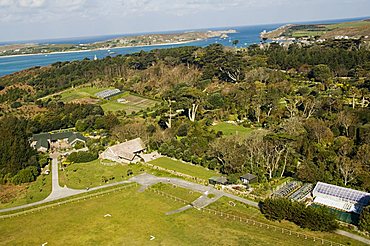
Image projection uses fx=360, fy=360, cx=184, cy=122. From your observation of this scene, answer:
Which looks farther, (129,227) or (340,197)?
(340,197)

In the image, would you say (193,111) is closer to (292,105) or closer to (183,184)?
(292,105)

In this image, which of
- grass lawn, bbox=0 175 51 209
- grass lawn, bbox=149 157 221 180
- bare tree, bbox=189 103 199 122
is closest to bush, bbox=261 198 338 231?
grass lawn, bbox=149 157 221 180

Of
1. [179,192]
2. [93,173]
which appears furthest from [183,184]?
[93,173]

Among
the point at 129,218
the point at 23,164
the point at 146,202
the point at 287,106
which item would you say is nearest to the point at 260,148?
the point at 146,202

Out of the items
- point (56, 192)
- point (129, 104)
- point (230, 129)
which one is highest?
point (129, 104)

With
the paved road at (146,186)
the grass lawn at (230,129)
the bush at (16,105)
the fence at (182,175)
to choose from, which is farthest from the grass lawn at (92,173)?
the bush at (16,105)

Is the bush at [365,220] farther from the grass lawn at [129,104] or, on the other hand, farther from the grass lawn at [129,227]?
the grass lawn at [129,104]

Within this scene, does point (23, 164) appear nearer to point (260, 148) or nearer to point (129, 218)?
point (129, 218)

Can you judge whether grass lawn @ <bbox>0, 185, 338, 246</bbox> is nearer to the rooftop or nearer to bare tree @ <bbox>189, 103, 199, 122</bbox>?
the rooftop
